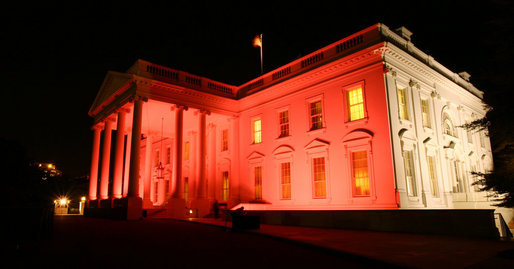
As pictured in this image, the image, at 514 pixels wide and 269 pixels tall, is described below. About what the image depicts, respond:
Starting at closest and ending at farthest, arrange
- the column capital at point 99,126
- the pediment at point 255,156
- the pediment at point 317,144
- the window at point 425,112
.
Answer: the pediment at point 317,144, the window at point 425,112, the pediment at point 255,156, the column capital at point 99,126

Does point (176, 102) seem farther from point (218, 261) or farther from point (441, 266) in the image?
point (441, 266)

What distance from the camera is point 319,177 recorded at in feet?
65.4

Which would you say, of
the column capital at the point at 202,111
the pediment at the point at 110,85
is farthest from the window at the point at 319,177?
the pediment at the point at 110,85

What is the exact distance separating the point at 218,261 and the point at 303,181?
45.8 feet

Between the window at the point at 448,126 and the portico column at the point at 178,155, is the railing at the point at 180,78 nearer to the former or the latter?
the portico column at the point at 178,155

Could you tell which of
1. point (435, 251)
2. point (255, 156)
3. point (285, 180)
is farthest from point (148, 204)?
point (435, 251)

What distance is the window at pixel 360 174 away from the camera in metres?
17.7

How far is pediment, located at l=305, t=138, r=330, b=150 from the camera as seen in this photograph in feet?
64.3

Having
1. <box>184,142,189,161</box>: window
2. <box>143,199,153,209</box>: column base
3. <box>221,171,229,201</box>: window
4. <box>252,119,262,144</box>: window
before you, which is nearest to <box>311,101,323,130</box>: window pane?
<box>252,119,262,144</box>: window

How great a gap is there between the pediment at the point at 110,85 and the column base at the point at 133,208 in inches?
287

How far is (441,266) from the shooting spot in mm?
6270

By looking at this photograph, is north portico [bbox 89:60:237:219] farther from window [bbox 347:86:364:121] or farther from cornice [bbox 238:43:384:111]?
window [bbox 347:86:364:121]

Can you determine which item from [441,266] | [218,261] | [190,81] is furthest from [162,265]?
[190,81]

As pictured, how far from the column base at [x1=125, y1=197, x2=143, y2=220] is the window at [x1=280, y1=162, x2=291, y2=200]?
27.7 feet
